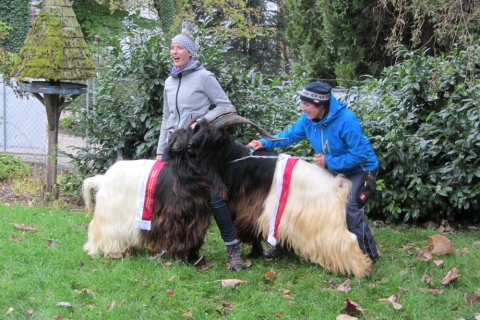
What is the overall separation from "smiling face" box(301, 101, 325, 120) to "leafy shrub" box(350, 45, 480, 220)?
2180 mm

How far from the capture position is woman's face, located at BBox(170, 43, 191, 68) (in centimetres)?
499

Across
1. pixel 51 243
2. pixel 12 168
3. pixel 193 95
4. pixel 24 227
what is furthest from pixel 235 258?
pixel 12 168

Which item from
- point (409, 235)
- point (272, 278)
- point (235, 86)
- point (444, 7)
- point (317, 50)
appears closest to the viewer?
point (444, 7)

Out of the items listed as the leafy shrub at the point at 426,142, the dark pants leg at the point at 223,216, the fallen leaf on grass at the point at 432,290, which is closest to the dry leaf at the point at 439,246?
the leafy shrub at the point at 426,142

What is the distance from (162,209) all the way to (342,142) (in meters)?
1.62

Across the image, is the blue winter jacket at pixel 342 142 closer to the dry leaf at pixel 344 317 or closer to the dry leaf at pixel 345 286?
the dry leaf at pixel 345 286

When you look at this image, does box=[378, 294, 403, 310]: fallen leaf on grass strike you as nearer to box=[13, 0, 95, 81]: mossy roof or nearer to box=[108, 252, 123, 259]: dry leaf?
box=[108, 252, 123, 259]: dry leaf

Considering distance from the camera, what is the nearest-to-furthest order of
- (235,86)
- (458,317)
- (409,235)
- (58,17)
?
(458,317)
(409,235)
(235,86)
(58,17)

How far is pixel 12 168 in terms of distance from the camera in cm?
976

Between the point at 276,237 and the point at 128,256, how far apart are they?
1361mm

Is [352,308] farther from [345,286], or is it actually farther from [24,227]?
[24,227]

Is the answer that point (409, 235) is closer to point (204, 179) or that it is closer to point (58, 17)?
point (204, 179)

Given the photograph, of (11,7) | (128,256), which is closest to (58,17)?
(128,256)

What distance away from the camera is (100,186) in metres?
5.00
